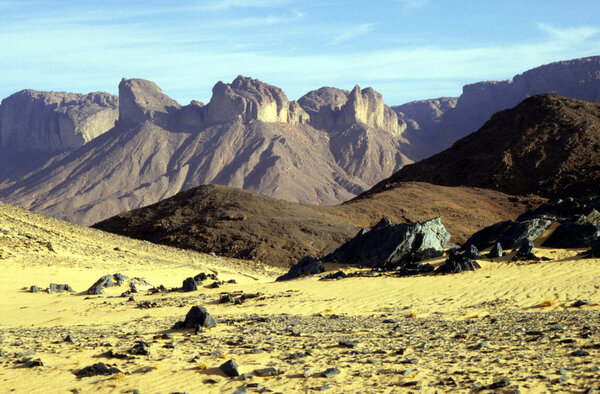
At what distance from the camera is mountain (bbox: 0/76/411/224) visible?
160 metres

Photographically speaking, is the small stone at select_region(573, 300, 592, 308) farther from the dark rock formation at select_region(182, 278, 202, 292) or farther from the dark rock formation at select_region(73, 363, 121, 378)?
the dark rock formation at select_region(182, 278, 202, 292)

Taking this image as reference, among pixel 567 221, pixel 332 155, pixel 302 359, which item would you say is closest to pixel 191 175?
pixel 332 155

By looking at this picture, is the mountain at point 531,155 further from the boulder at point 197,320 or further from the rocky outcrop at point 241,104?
the rocky outcrop at point 241,104

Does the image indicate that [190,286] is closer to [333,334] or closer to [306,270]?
[306,270]

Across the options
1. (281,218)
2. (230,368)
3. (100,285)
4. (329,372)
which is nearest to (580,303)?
(329,372)

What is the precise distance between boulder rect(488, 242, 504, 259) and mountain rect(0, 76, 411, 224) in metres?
131

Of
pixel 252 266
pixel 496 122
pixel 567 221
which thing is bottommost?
pixel 252 266

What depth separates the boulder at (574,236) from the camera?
818 inches

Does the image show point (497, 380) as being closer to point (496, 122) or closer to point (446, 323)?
point (446, 323)

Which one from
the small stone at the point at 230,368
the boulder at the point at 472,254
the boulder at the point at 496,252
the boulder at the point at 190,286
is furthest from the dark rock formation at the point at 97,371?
the boulder at the point at 496,252

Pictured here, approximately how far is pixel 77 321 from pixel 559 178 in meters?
57.3

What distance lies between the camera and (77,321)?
1553cm

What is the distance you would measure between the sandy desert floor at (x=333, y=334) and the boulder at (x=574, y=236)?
621 mm

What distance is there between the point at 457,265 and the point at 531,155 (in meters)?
51.2
